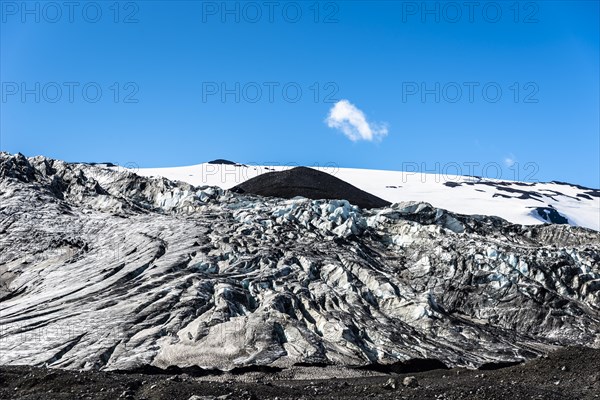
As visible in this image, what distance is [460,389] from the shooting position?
24.2 m

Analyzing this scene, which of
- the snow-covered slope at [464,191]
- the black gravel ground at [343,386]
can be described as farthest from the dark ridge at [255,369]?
the snow-covered slope at [464,191]

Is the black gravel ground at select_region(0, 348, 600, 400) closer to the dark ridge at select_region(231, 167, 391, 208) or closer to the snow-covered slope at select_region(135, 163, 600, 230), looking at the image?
the dark ridge at select_region(231, 167, 391, 208)

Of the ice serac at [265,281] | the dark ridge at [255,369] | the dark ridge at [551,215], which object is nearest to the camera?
the dark ridge at [255,369]

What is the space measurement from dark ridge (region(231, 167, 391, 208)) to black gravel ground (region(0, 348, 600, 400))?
170 ft

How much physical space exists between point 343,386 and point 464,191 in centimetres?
12095

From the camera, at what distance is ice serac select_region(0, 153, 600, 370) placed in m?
40.1

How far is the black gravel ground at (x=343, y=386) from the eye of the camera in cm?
2392

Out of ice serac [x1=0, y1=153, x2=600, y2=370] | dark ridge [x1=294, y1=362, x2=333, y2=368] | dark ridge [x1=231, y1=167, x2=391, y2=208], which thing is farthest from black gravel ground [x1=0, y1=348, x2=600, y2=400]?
dark ridge [x1=231, y1=167, x2=391, y2=208]

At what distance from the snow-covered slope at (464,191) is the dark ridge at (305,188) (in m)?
35.0

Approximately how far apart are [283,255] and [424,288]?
12.1 m

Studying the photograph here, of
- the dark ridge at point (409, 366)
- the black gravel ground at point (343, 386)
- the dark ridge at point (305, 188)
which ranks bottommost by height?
the dark ridge at point (409, 366)

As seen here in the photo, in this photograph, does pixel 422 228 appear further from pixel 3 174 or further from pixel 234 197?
pixel 3 174

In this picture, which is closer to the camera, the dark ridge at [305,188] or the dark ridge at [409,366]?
the dark ridge at [409,366]

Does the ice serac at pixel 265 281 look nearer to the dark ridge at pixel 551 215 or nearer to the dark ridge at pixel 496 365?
the dark ridge at pixel 496 365
